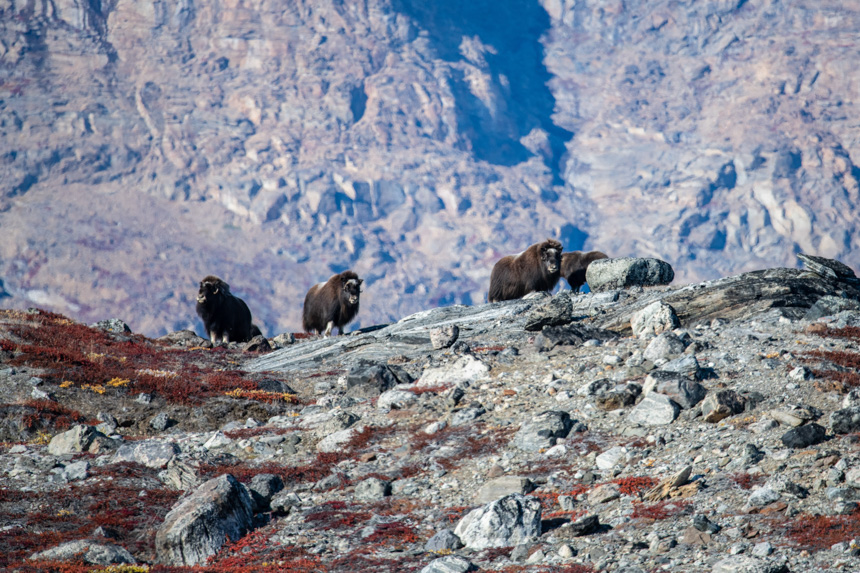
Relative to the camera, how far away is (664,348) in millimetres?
15711

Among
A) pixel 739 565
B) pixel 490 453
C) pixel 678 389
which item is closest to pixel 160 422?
pixel 490 453

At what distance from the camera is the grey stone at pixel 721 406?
12.2 m

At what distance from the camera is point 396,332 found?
25219mm

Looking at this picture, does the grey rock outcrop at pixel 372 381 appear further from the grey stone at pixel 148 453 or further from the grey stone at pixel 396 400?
the grey stone at pixel 148 453

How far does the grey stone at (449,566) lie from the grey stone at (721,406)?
4777 millimetres

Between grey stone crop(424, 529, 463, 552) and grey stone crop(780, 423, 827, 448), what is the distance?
Answer: 449cm

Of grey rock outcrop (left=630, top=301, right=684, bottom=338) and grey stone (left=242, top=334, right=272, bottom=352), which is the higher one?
grey rock outcrop (left=630, top=301, right=684, bottom=338)

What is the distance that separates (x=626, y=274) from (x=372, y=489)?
15.5 m

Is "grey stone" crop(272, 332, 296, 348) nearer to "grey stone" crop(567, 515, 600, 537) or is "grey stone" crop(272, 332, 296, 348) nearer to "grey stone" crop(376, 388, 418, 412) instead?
"grey stone" crop(376, 388, 418, 412)

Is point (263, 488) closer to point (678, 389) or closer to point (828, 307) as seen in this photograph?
point (678, 389)

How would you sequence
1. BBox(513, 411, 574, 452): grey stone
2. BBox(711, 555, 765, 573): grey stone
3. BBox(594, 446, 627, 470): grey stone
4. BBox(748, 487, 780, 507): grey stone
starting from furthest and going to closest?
BBox(513, 411, 574, 452): grey stone → BBox(594, 446, 627, 470): grey stone → BBox(748, 487, 780, 507): grey stone → BBox(711, 555, 765, 573): grey stone

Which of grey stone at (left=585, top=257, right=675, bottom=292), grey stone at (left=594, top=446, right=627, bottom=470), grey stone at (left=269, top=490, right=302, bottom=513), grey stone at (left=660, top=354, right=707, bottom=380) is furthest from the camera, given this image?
grey stone at (left=585, top=257, right=675, bottom=292)

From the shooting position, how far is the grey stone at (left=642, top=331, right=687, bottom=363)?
1557 cm

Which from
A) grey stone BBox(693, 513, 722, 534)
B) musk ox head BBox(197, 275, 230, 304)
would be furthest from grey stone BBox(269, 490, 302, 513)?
musk ox head BBox(197, 275, 230, 304)
